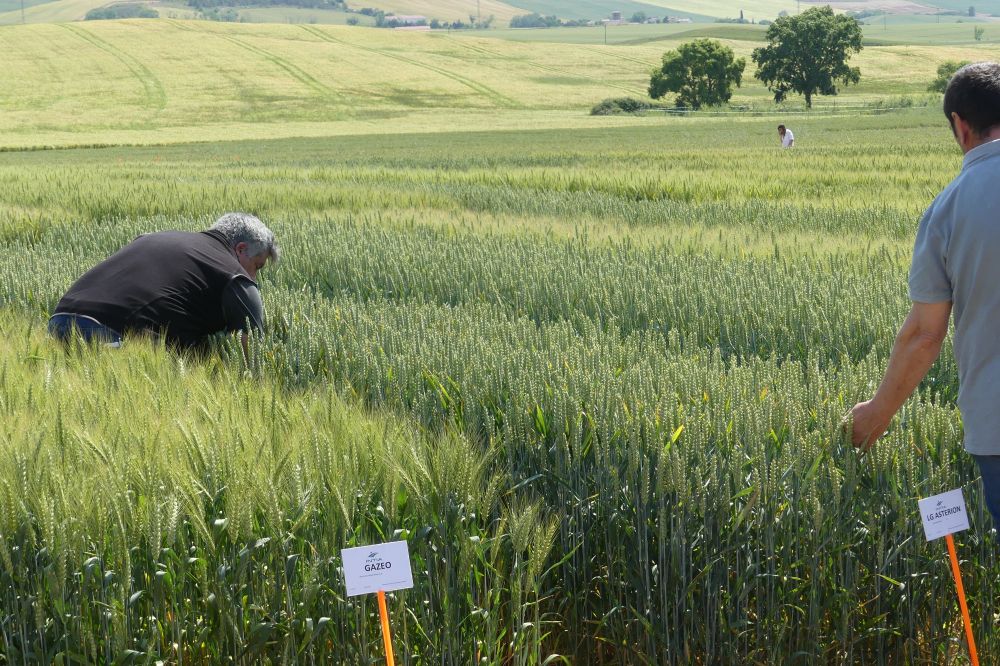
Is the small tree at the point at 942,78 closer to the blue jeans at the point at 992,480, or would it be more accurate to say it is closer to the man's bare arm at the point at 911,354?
the man's bare arm at the point at 911,354

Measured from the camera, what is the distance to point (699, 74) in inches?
2682

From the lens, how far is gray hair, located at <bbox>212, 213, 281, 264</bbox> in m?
4.75

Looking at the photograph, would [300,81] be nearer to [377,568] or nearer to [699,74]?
[699,74]

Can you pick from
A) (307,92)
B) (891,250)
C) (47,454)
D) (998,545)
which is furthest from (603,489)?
(307,92)

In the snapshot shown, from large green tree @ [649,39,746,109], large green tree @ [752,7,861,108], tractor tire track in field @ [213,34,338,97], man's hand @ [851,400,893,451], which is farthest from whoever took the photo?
large green tree @ [649,39,746,109]

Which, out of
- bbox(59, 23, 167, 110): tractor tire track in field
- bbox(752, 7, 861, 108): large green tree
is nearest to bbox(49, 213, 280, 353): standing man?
bbox(59, 23, 167, 110): tractor tire track in field

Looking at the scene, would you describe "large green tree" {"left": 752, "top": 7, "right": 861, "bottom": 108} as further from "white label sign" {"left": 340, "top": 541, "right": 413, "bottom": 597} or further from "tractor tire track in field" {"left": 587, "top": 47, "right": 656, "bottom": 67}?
"white label sign" {"left": 340, "top": 541, "right": 413, "bottom": 597}

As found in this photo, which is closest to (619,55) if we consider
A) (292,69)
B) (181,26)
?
(292,69)

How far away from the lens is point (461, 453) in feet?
7.98

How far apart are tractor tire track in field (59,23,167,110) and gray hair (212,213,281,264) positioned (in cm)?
5098

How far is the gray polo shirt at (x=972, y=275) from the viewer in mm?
2211

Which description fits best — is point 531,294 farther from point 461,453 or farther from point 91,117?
point 91,117

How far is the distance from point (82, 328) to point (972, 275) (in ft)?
11.9

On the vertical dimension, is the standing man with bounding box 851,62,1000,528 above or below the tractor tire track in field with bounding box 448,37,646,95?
below
